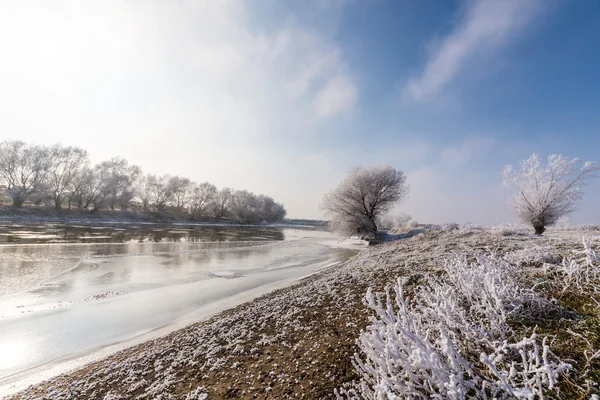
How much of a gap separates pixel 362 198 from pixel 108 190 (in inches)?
2923

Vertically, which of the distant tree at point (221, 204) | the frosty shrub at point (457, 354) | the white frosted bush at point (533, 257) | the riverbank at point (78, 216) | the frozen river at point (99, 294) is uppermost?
the distant tree at point (221, 204)

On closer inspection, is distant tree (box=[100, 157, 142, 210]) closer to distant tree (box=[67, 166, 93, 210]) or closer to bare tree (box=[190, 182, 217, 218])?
distant tree (box=[67, 166, 93, 210])

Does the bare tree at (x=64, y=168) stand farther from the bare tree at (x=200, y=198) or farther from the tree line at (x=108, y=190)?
the bare tree at (x=200, y=198)

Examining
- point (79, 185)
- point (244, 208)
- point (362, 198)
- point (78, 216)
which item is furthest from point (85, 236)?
point (244, 208)

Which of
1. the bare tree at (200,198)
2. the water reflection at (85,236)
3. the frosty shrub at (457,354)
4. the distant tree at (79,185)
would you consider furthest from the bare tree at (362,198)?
the bare tree at (200,198)

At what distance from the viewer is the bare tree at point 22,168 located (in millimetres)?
61094

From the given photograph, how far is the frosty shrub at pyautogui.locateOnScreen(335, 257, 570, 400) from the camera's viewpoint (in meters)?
2.10

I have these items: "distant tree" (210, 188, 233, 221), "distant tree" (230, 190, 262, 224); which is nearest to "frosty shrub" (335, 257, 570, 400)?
"distant tree" (230, 190, 262, 224)

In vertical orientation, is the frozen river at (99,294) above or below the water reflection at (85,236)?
below

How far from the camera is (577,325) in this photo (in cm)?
341

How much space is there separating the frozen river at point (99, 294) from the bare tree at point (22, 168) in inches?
2135

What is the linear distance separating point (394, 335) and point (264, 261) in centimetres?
2177

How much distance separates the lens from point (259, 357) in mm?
5652

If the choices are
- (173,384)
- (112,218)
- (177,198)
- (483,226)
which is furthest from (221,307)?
(177,198)
